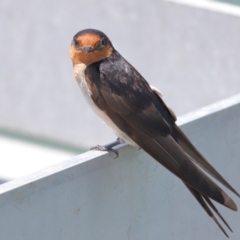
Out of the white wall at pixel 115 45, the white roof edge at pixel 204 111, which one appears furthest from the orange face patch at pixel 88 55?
the white wall at pixel 115 45

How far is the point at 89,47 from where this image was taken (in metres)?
2.98

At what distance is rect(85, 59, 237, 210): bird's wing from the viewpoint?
2557 mm

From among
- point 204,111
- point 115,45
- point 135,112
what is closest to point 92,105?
point 135,112

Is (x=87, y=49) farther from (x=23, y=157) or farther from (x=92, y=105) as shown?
(x=23, y=157)

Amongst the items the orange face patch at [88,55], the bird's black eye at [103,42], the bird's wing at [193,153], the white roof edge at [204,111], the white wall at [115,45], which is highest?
the bird's black eye at [103,42]

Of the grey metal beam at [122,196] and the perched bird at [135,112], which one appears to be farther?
the perched bird at [135,112]

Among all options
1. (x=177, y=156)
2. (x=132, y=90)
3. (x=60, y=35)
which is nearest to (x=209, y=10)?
(x=60, y=35)

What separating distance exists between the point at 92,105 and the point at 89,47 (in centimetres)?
23

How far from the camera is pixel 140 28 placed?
548 centimetres

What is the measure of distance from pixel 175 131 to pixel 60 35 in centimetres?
312

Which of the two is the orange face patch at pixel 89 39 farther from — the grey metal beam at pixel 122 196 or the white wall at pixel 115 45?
the white wall at pixel 115 45

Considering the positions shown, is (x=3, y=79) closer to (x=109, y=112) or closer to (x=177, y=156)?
(x=109, y=112)

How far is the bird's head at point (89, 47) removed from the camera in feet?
9.82

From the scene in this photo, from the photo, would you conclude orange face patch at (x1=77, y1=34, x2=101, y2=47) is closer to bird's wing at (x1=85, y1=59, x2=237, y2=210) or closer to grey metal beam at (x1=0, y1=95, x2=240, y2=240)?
bird's wing at (x1=85, y1=59, x2=237, y2=210)
